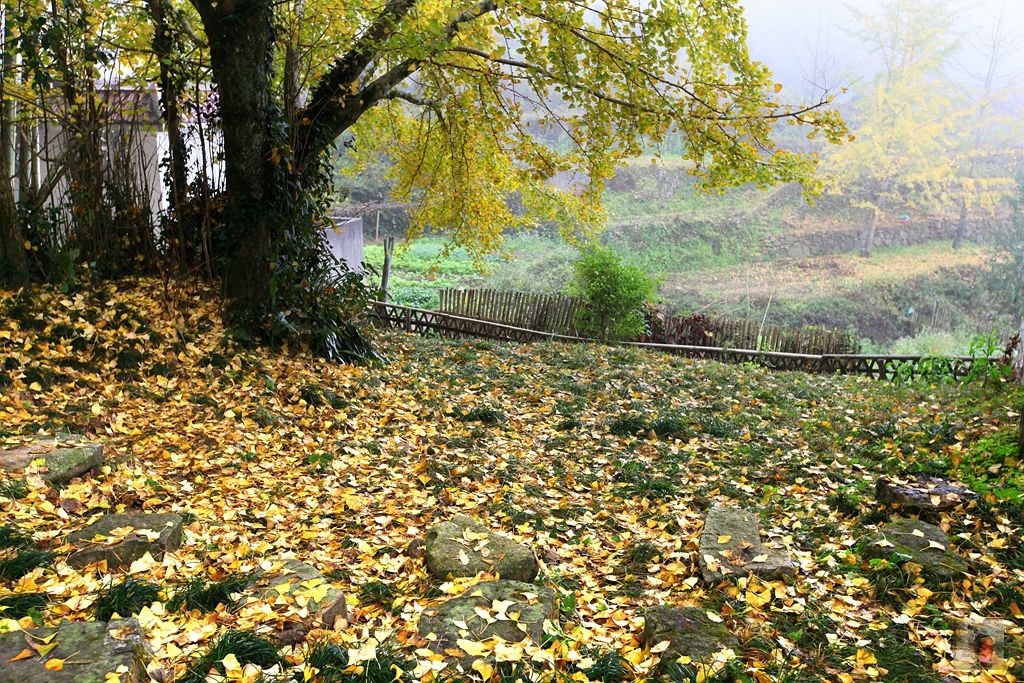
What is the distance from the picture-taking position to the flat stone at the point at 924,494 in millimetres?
4031

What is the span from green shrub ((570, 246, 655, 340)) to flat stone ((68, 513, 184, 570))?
33.0ft

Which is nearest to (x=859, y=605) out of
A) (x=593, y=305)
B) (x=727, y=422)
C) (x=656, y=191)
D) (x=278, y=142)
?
(x=727, y=422)

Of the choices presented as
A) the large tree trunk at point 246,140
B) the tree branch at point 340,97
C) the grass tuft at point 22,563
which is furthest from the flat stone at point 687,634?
the tree branch at point 340,97

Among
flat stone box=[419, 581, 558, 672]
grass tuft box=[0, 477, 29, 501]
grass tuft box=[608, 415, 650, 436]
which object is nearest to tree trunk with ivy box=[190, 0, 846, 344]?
grass tuft box=[608, 415, 650, 436]

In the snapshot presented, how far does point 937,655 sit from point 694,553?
1220mm

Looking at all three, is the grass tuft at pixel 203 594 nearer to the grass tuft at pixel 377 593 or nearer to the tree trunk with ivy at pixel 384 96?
the grass tuft at pixel 377 593

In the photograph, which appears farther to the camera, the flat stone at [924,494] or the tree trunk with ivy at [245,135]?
the tree trunk with ivy at [245,135]

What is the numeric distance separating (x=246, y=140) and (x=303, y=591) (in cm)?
532

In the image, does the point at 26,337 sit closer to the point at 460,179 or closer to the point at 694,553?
the point at 694,553

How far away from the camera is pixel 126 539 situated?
10.6 ft

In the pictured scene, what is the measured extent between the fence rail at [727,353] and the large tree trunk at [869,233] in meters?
15.6

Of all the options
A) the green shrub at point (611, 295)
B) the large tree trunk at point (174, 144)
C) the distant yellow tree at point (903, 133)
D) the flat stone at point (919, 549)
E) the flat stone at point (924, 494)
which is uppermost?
the distant yellow tree at point (903, 133)

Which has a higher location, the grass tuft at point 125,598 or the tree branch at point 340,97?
the tree branch at point 340,97

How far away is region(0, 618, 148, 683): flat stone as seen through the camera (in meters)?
2.18
